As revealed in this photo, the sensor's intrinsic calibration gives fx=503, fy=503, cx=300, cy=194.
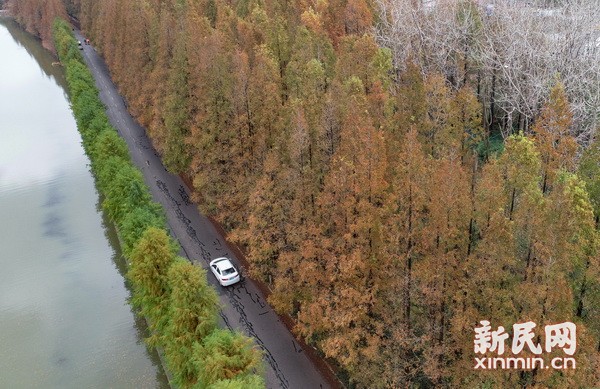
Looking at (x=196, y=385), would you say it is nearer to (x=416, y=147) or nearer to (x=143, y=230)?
(x=143, y=230)

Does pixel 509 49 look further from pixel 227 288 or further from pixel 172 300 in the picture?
pixel 172 300

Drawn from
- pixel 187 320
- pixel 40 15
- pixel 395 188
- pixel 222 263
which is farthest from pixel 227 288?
pixel 40 15

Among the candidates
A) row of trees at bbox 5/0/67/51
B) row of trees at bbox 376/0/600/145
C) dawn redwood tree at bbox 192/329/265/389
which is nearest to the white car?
dawn redwood tree at bbox 192/329/265/389

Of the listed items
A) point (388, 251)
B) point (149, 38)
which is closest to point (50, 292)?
point (149, 38)

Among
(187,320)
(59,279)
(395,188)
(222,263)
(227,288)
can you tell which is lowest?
(59,279)

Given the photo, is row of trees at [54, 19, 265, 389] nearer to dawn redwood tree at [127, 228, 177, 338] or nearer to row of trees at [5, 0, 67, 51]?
dawn redwood tree at [127, 228, 177, 338]
